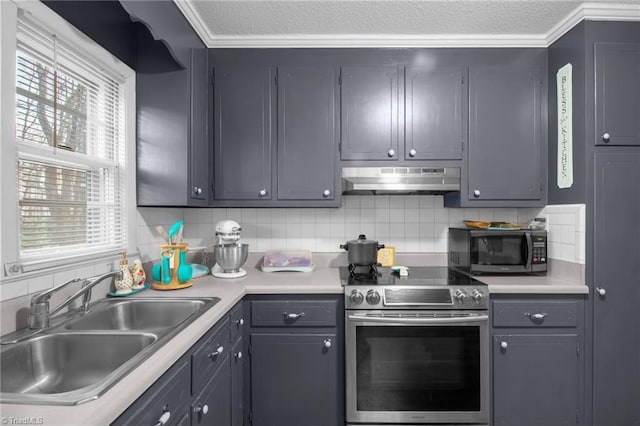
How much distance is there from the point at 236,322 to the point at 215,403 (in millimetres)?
422

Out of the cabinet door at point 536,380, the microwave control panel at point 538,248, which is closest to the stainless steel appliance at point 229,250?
the cabinet door at point 536,380

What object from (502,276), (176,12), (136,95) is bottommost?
(502,276)

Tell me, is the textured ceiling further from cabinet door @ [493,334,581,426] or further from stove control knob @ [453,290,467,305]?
cabinet door @ [493,334,581,426]

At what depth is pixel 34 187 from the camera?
4.56 feet

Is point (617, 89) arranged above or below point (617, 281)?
above

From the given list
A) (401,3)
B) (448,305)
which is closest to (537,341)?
(448,305)

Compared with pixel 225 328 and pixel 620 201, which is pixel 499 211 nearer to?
pixel 620 201

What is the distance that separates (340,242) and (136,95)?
168 centimetres

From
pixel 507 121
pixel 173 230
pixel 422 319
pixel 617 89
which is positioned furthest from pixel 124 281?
pixel 617 89

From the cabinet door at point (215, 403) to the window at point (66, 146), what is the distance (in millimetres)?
836

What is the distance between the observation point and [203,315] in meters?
1.43

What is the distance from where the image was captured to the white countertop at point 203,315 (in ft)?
2.43

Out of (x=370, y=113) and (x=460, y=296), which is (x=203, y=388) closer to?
(x=460, y=296)

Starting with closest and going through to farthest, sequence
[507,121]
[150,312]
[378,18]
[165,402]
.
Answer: [165,402] → [150,312] → [378,18] → [507,121]
